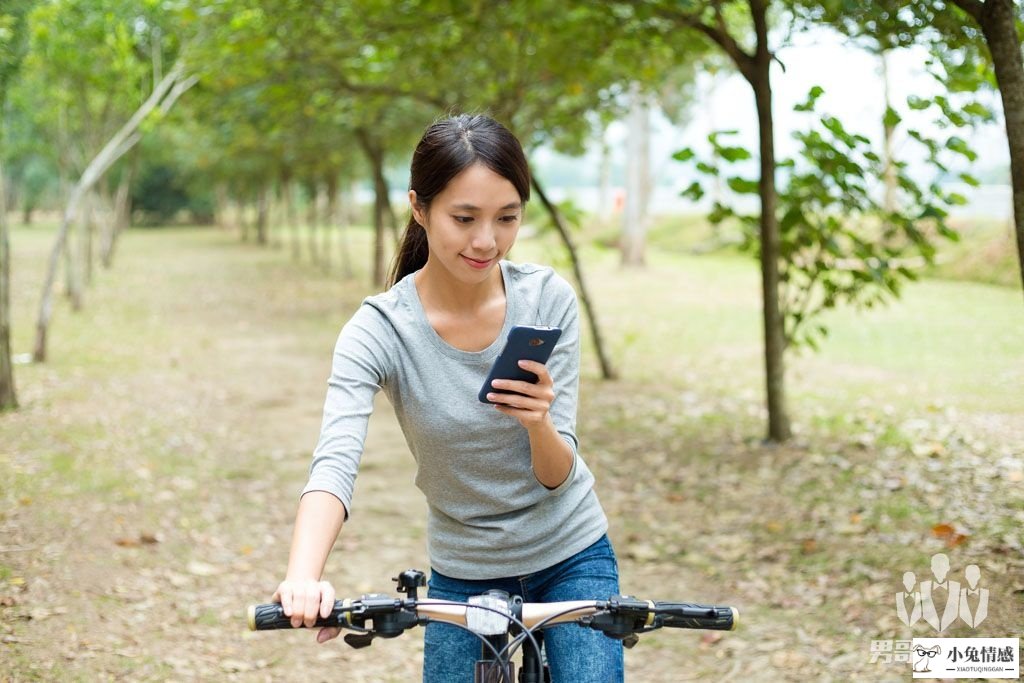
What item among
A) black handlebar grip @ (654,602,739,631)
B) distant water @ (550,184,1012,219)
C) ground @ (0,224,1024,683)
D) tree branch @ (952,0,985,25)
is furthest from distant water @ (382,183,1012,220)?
tree branch @ (952,0,985,25)

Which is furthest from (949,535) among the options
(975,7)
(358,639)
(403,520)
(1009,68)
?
(358,639)

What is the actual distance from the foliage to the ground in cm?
146

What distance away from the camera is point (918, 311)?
60.1 ft

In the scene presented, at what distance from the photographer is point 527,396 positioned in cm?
230

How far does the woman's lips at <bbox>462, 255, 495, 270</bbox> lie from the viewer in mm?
2473

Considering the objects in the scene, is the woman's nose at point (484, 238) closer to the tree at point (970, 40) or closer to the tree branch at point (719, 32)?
the tree at point (970, 40)

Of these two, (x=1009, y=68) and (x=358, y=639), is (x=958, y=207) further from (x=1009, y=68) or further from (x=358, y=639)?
(x=358, y=639)

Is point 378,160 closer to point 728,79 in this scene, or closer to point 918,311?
point 918,311

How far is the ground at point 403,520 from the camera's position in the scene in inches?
204

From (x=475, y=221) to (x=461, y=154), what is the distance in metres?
0.17

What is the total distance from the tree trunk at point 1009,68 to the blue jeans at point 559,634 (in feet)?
9.35

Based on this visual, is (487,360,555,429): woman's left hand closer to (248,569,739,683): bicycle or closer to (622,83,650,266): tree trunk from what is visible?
(248,569,739,683): bicycle

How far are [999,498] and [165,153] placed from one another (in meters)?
41.9

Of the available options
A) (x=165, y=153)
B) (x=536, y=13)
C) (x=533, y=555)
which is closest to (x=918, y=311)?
(x=536, y=13)
